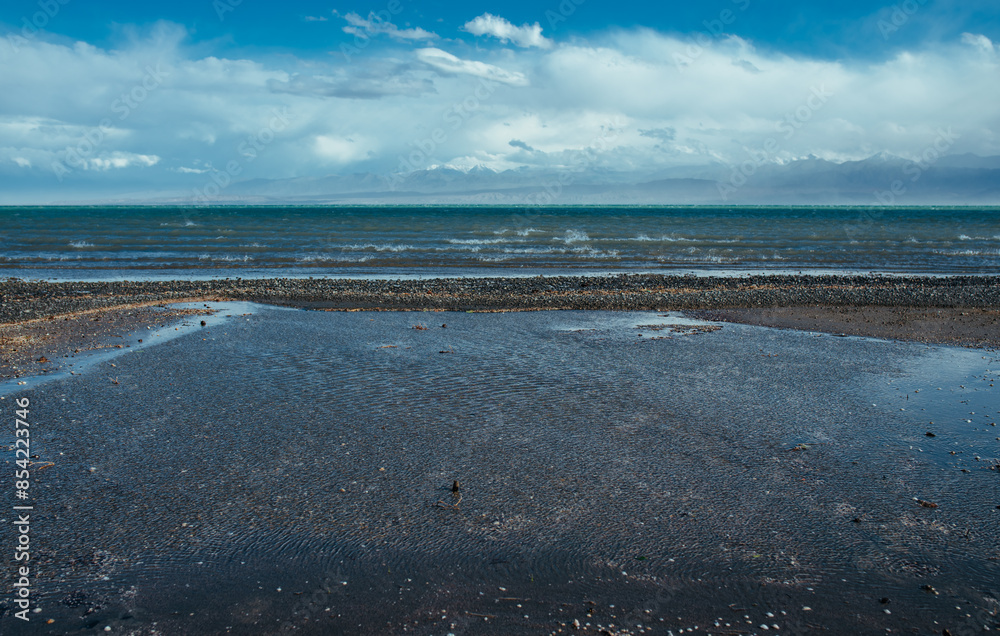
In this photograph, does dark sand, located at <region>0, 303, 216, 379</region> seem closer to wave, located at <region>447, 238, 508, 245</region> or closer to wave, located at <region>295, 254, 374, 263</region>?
wave, located at <region>295, 254, 374, 263</region>

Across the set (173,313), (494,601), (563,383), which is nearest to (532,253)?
(173,313)

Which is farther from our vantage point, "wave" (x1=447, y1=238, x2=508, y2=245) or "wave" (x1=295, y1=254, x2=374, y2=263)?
"wave" (x1=447, y1=238, x2=508, y2=245)

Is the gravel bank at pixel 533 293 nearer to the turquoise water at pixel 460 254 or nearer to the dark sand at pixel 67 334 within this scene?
the dark sand at pixel 67 334

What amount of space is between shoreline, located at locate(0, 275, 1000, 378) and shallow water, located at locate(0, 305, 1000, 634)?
12.6ft

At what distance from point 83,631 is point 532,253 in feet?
111

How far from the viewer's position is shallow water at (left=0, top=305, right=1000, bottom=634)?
14.7 ft

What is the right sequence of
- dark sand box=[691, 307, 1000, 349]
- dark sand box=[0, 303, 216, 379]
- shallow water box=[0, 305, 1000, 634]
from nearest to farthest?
shallow water box=[0, 305, 1000, 634] → dark sand box=[0, 303, 216, 379] → dark sand box=[691, 307, 1000, 349]

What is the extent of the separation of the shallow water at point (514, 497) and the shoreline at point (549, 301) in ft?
12.6

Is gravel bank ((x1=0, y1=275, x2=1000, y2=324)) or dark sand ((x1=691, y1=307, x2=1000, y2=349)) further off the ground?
gravel bank ((x1=0, y1=275, x2=1000, y2=324))

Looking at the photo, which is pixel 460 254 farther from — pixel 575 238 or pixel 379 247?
pixel 575 238

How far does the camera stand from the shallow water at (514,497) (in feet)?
14.7

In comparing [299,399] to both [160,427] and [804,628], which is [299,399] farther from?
[804,628]

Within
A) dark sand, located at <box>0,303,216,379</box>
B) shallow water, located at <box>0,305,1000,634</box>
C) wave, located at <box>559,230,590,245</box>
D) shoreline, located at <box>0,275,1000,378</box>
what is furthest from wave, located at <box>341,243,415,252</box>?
shallow water, located at <box>0,305,1000,634</box>

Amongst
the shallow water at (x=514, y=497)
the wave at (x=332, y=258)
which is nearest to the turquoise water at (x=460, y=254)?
the wave at (x=332, y=258)
